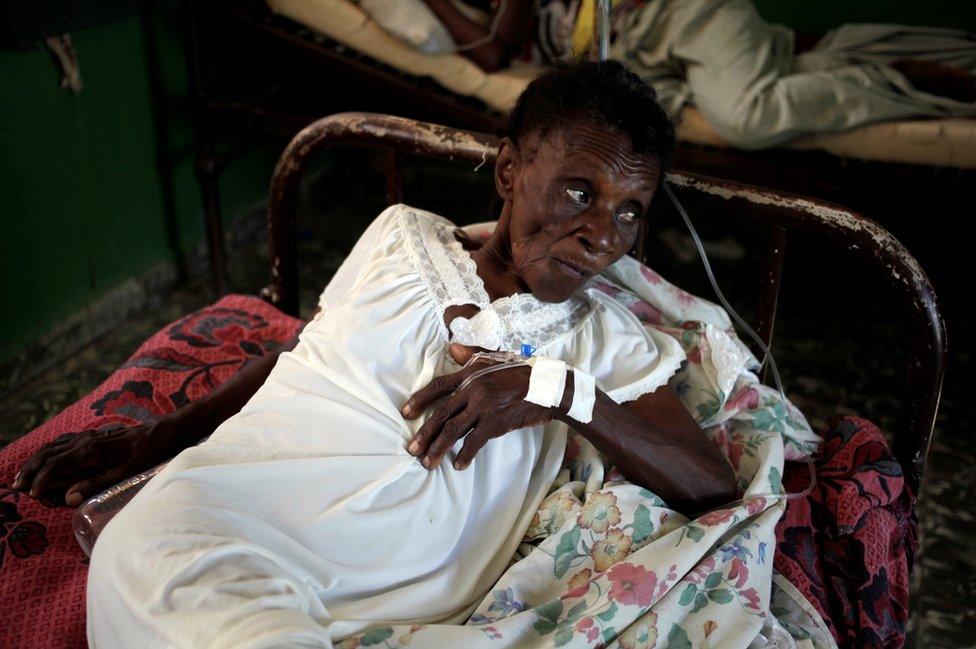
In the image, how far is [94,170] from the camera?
9.37 feet

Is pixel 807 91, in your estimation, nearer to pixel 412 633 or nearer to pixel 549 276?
pixel 549 276

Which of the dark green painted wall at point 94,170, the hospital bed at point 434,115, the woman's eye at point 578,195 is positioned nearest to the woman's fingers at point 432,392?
the woman's eye at point 578,195

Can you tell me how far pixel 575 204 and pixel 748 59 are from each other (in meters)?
1.71

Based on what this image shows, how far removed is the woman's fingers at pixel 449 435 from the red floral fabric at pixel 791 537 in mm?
293

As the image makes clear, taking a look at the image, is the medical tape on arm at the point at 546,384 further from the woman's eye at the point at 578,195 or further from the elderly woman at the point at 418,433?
the woman's eye at the point at 578,195

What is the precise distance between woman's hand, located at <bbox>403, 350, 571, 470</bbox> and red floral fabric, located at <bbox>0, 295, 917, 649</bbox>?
0.86 feet

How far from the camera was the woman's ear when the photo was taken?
1.59 meters

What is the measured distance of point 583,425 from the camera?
1358mm

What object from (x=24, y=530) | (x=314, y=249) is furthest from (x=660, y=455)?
(x=314, y=249)

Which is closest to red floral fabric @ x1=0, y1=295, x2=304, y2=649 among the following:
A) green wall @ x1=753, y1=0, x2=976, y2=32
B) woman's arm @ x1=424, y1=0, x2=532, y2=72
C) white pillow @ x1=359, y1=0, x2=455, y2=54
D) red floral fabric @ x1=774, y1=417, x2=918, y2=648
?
red floral fabric @ x1=774, y1=417, x2=918, y2=648

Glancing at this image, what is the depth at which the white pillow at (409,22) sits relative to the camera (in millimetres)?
2914

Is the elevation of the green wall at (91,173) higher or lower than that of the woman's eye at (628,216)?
lower

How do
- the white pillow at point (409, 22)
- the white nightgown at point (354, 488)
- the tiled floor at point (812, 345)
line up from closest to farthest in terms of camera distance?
the white nightgown at point (354, 488)
the tiled floor at point (812, 345)
the white pillow at point (409, 22)

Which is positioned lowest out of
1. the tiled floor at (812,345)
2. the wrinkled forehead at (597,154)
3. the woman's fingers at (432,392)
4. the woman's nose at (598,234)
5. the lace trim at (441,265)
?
the tiled floor at (812,345)
